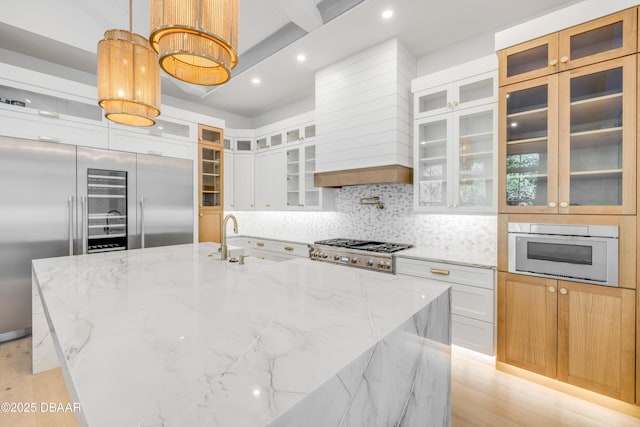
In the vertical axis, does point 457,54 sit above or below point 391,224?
above

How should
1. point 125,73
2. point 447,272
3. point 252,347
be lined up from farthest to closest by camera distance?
point 447,272
point 125,73
point 252,347

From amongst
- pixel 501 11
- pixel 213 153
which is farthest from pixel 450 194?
pixel 213 153

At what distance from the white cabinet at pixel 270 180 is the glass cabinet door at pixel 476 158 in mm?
2453

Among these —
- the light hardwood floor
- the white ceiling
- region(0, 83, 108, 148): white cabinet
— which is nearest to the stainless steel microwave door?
region(0, 83, 108, 148): white cabinet

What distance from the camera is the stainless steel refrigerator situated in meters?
2.77

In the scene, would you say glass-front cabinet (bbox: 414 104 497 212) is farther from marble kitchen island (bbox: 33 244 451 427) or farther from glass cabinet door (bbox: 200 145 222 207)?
glass cabinet door (bbox: 200 145 222 207)

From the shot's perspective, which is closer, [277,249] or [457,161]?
[457,161]

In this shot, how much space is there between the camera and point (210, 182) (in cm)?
450

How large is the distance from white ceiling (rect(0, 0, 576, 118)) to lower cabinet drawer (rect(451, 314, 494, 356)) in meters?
2.70

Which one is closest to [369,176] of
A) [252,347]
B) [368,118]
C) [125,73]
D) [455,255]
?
[368,118]

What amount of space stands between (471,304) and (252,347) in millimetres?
2212

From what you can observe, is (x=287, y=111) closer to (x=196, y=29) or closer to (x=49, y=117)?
(x=49, y=117)

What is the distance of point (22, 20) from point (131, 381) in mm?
3876

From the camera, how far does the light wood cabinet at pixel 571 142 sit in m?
1.85
